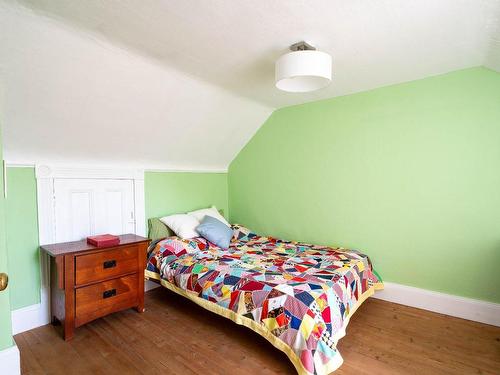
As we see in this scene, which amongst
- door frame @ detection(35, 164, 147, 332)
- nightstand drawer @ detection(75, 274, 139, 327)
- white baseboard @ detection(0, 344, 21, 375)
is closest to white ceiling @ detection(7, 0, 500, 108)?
door frame @ detection(35, 164, 147, 332)

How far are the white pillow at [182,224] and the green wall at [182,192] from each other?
19 cm

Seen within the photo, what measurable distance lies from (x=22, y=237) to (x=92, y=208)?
22.8 inches

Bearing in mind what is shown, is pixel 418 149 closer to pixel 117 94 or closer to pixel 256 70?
pixel 256 70

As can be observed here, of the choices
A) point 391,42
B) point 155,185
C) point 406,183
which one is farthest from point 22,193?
point 406,183

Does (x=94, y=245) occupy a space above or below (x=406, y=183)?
below

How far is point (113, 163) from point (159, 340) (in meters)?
1.78

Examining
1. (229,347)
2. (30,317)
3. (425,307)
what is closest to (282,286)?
(229,347)

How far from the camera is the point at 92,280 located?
2252 millimetres

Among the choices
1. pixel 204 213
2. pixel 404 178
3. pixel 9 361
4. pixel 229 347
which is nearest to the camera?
pixel 9 361

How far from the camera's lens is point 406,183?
2.67 metres

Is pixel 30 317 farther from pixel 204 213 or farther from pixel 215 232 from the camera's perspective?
pixel 204 213

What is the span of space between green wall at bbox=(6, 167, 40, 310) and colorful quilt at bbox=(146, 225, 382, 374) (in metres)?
0.95

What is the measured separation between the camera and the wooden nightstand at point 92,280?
6.96 feet

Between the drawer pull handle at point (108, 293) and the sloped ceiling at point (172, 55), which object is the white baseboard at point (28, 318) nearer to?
the drawer pull handle at point (108, 293)
